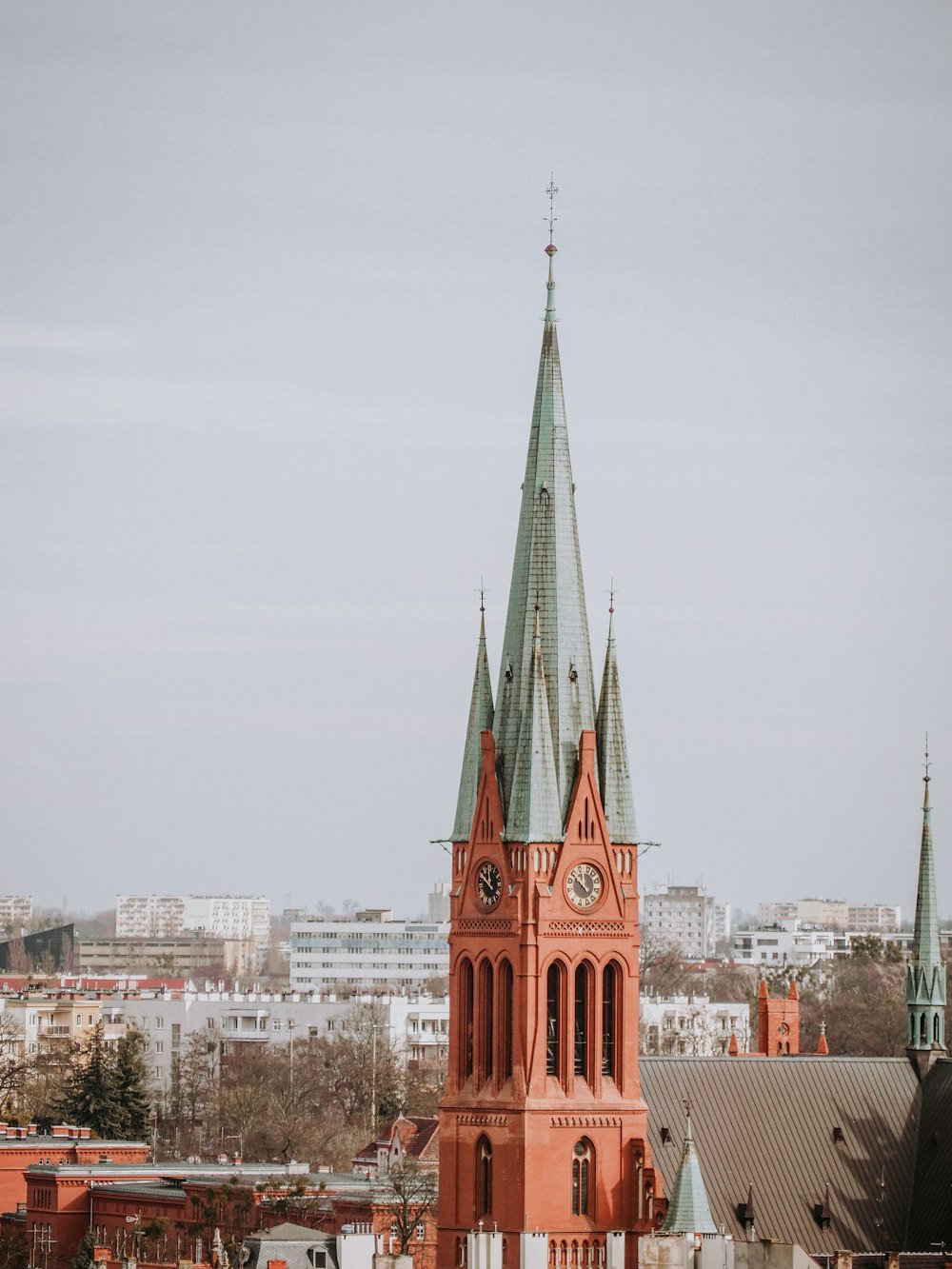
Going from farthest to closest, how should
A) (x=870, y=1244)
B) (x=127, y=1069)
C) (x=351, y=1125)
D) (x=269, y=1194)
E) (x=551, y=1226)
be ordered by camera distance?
(x=351, y=1125)
(x=127, y=1069)
(x=269, y=1194)
(x=870, y=1244)
(x=551, y=1226)

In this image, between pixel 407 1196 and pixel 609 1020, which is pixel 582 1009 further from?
pixel 407 1196

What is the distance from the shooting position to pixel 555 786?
332 feet

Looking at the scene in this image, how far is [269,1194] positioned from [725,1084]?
25456 mm

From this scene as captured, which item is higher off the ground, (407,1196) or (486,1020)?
(486,1020)

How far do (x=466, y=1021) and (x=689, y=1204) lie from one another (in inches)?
363

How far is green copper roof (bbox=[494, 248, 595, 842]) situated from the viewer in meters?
102

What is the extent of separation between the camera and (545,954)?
3964 inches

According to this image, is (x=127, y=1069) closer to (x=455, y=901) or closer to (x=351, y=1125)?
(x=351, y=1125)

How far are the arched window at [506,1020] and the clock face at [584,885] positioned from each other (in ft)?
9.34

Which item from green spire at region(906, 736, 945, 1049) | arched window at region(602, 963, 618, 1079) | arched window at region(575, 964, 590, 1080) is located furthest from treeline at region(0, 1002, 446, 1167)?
arched window at region(575, 964, 590, 1080)

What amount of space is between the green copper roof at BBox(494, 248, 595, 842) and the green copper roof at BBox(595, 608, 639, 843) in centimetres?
55

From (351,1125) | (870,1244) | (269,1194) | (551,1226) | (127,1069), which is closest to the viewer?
(551,1226)

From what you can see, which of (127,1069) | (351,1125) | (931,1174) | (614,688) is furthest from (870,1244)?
(351,1125)

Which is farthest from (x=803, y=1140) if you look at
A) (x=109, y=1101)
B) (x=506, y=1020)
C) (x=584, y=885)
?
(x=109, y=1101)
